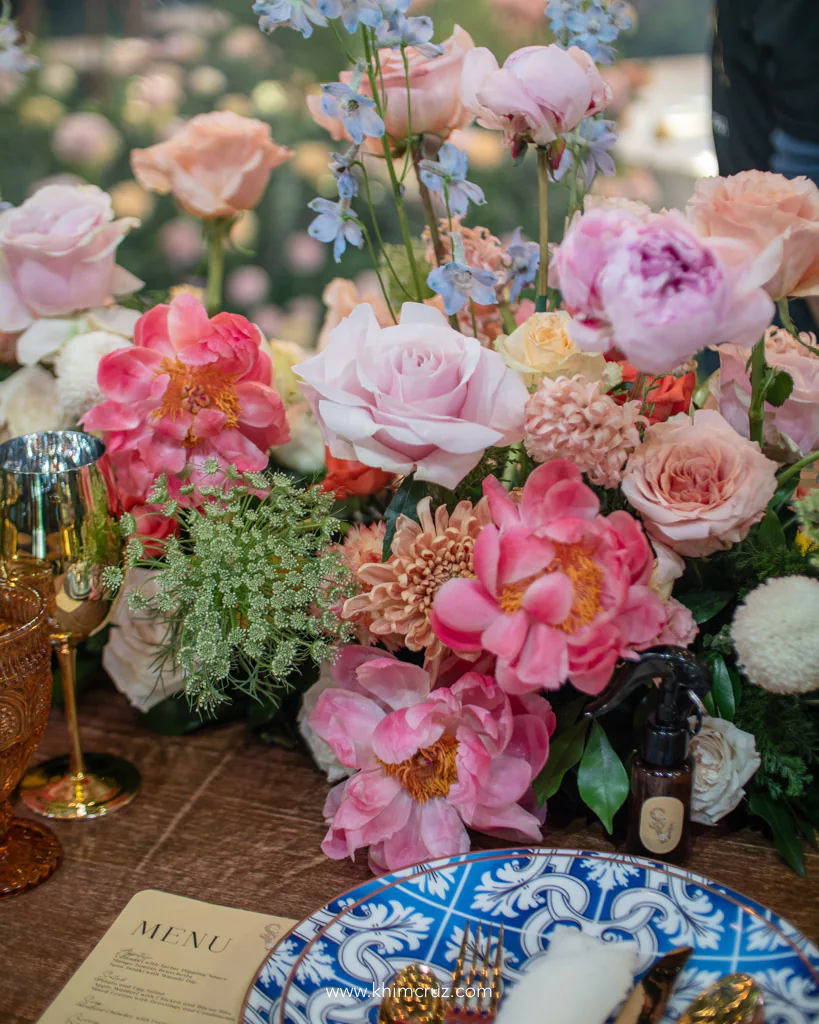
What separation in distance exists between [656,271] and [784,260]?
0.17 meters

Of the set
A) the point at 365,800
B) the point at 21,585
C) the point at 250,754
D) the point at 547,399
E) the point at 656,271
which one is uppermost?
the point at 656,271

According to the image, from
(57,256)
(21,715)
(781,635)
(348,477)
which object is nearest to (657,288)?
(781,635)

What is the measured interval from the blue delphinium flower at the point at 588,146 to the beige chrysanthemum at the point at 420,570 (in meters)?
0.26

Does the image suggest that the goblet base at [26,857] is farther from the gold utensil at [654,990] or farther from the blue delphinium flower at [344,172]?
the blue delphinium flower at [344,172]

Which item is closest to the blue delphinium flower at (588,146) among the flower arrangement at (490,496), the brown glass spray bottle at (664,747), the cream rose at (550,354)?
the flower arrangement at (490,496)

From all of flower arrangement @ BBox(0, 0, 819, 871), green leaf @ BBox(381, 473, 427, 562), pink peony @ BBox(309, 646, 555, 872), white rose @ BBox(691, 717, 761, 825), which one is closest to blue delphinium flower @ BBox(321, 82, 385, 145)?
flower arrangement @ BBox(0, 0, 819, 871)

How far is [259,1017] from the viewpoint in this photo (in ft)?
1.50

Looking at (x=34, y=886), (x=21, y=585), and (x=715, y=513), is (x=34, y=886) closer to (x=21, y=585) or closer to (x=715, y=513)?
(x=21, y=585)

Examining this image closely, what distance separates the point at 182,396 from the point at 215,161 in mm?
270

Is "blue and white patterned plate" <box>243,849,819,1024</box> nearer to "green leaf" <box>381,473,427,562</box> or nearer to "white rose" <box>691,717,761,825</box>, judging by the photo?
"white rose" <box>691,717,761,825</box>

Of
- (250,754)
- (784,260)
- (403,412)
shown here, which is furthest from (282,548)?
(784,260)

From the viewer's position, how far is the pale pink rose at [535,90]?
544mm

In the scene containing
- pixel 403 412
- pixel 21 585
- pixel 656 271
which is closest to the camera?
pixel 656 271

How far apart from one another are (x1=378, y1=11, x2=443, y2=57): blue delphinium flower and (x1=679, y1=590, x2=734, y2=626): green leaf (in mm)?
397
